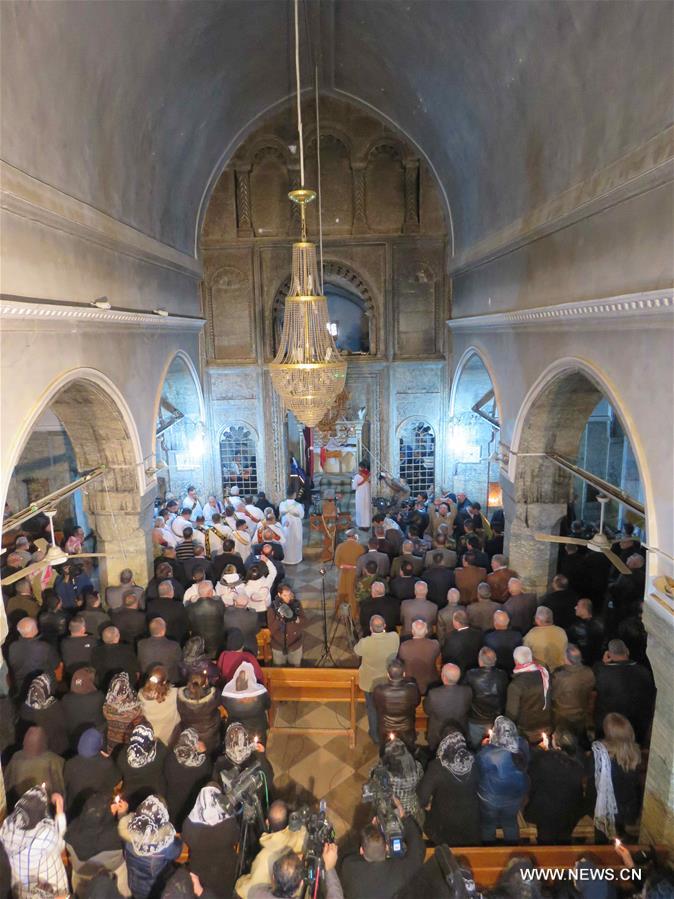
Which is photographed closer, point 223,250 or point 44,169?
point 44,169

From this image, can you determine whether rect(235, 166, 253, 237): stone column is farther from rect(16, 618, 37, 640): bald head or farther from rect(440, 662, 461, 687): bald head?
rect(440, 662, 461, 687): bald head

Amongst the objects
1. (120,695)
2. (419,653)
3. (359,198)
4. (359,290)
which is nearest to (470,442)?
(359,290)

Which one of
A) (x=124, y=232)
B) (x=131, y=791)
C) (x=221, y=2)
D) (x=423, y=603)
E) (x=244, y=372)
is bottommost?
(x=131, y=791)

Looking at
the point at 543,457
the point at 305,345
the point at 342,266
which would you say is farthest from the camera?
the point at 342,266

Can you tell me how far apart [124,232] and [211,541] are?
485 centimetres

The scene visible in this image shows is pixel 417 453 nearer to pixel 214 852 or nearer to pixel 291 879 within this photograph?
pixel 214 852

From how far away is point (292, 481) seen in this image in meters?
15.6

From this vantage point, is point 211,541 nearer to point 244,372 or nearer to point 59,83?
point 244,372

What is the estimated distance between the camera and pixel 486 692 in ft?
18.1

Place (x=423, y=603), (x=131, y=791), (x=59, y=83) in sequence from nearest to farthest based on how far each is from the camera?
(x=131, y=791) → (x=59, y=83) → (x=423, y=603)

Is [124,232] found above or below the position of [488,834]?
above

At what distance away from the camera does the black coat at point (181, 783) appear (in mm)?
4848

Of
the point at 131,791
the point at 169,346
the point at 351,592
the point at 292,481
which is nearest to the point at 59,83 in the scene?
the point at 169,346

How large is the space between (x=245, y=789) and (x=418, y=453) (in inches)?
408
